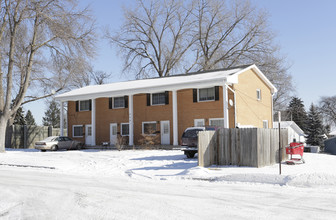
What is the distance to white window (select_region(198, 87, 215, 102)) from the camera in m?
26.7

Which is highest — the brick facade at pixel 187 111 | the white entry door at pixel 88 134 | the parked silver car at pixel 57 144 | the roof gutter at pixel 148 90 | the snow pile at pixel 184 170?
the roof gutter at pixel 148 90

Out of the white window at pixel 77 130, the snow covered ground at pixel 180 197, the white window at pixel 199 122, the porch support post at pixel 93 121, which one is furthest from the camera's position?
the white window at pixel 77 130

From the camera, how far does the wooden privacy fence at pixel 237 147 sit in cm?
1564

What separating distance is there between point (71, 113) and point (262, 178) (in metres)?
25.4

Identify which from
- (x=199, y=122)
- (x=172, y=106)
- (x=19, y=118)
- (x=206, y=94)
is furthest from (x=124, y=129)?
(x=19, y=118)

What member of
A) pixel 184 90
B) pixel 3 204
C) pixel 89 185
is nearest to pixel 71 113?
pixel 184 90

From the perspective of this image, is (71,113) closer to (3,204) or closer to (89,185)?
(89,185)

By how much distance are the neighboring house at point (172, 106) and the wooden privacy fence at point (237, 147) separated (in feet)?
27.1

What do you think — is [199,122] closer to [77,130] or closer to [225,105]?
[225,105]

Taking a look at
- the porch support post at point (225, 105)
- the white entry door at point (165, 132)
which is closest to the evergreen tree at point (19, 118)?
the white entry door at point (165, 132)

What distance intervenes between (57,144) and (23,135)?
8901 mm

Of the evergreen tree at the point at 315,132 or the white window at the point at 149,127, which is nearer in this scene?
the white window at the point at 149,127

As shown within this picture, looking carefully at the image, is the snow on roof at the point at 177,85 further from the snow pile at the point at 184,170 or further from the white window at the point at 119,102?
the snow pile at the point at 184,170

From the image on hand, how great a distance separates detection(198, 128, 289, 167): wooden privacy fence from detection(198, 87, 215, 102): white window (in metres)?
10.0
